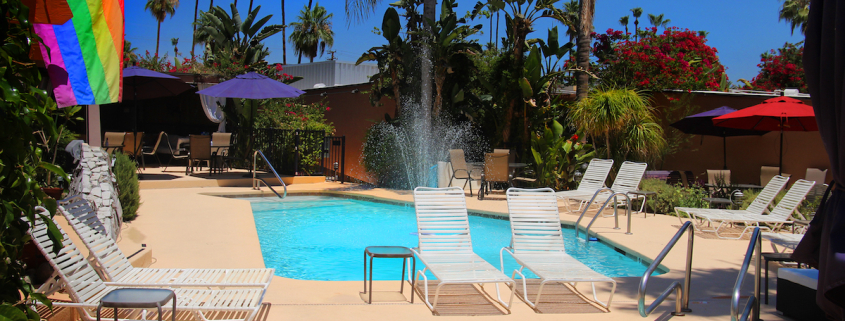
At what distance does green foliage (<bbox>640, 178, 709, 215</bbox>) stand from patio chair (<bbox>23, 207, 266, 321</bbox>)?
25.2 feet

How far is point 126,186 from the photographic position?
7113mm

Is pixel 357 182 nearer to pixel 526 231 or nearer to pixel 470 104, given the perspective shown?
pixel 470 104

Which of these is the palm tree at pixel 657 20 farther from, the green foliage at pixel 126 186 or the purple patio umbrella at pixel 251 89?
the green foliage at pixel 126 186

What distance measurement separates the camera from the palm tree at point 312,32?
139ft

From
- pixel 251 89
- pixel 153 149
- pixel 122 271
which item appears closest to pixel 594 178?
pixel 251 89

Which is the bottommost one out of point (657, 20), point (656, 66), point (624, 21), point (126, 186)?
point (126, 186)

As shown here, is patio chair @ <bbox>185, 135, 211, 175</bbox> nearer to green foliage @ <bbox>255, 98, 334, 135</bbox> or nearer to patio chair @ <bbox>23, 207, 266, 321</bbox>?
green foliage @ <bbox>255, 98, 334, 135</bbox>

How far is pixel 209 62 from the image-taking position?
16.9 m

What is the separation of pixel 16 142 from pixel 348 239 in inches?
245

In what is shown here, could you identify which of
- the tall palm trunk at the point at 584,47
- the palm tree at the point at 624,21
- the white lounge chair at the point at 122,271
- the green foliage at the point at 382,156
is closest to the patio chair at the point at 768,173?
the tall palm trunk at the point at 584,47

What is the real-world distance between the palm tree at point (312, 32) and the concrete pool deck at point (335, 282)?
112 feet

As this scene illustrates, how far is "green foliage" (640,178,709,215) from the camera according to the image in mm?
9484

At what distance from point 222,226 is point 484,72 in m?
9.08

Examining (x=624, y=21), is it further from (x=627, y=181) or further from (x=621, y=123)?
(x=627, y=181)
